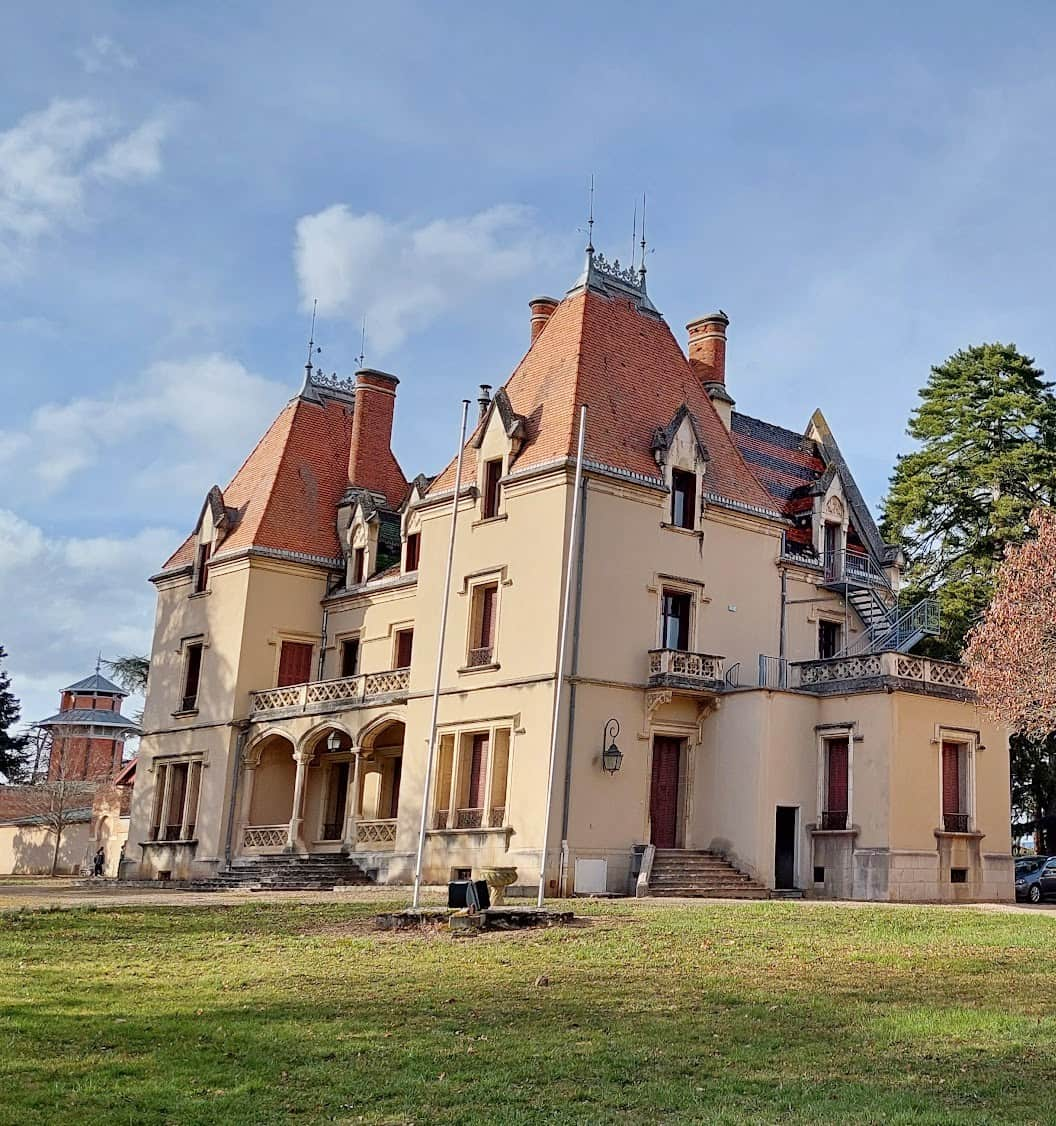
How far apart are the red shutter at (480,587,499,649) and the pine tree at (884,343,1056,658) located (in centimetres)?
1403

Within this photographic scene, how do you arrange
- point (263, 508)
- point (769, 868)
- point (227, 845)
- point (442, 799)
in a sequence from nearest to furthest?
point (769, 868), point (442, 799), point (227, 845), point (263, 508)

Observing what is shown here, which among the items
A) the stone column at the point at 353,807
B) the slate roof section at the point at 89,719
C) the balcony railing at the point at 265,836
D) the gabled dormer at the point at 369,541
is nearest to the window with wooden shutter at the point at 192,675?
the balcony railing at the point at 265,836

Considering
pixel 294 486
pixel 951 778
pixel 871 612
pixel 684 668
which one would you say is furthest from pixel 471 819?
pixel 294 486

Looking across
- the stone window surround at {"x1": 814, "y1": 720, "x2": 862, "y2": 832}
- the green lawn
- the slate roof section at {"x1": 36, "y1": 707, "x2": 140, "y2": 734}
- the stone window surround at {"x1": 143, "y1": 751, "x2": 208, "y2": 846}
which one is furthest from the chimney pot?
the slate roof section at {"x1": 36, "y1": 707, "x2": 140, "y2": 734}

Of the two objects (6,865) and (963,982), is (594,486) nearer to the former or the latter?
(963,982)

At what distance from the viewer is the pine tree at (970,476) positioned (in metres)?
40.2

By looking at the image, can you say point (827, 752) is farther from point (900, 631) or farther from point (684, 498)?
point (684, 498)

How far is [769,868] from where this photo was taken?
30.1m

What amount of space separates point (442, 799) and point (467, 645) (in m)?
3.66

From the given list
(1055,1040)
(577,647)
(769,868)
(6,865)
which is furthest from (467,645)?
(6,865)

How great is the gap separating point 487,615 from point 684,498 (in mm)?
5520

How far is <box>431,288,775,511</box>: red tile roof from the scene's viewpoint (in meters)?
32.2

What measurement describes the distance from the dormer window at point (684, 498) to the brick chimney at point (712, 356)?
20.1 feet

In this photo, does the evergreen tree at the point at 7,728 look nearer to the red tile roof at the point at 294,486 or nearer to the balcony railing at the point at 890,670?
the red tile roof at the point at 294,486
